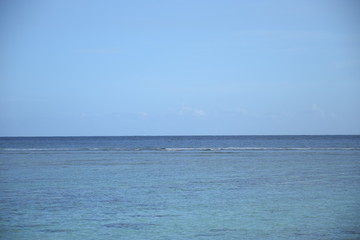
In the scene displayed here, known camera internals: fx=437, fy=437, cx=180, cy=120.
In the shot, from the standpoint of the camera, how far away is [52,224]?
1594cm

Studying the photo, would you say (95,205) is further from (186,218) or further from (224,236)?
(224,236)

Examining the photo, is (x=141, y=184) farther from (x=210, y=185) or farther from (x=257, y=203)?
(x=257, y=203)

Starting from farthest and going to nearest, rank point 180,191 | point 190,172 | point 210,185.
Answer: point 190,172 → point 210,185 → point 180,191

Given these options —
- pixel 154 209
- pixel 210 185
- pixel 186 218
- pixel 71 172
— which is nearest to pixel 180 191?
pixel 210 185

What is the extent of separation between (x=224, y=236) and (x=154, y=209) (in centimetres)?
493

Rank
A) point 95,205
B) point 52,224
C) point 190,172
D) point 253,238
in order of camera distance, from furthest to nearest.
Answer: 1. point 190,172
2. point 95,205
3. point 52,224
4. point 253,238

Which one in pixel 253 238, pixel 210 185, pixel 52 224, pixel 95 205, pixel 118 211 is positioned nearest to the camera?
pixel 253 238

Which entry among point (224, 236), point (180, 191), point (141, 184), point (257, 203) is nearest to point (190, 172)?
point (141, 184)

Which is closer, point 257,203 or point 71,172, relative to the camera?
point 257,203

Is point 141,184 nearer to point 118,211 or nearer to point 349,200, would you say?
point 118,211

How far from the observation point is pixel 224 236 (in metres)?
14.2

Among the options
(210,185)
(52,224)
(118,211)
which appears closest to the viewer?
(52,224)

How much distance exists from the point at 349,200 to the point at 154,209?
909cm

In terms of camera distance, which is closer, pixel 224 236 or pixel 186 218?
pixel 224 236
